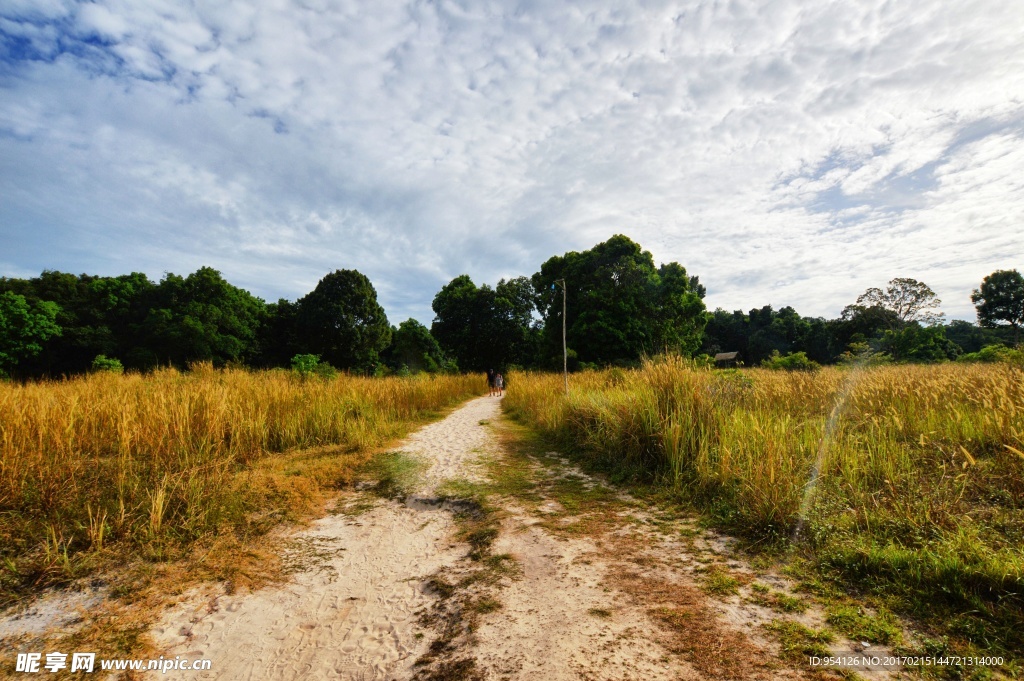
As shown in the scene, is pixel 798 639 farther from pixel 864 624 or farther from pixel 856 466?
pixel 856 466

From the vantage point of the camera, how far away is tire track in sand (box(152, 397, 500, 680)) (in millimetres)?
2307

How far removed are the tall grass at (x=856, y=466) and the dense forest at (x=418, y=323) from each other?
1310 cm

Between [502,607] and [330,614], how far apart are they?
1.26 m

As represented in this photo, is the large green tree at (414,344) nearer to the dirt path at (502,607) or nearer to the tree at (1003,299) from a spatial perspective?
the dirt path at (502,607)

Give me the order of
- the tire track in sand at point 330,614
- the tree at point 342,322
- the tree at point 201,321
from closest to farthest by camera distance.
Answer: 1. the tire track in sand at point 330,614
2. the tree at point 201,321
3. the tree at point 342,322

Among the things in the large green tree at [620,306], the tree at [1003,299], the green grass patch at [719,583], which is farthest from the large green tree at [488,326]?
the tree at [1003,299]

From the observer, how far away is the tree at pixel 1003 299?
35844 millimetres

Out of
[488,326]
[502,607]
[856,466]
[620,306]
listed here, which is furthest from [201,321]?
[856,466]

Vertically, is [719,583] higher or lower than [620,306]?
lower

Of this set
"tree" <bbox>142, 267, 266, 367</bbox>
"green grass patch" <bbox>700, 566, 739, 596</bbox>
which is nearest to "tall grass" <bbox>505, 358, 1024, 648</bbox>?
"green grass patch" <bbox>700, 566, 739, 596</bbox>

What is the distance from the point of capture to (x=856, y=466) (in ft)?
13.7

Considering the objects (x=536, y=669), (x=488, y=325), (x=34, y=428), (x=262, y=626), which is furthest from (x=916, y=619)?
(x=488, y=325)

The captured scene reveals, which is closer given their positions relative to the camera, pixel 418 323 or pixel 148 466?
pixel 148 466

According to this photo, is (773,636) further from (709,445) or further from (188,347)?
(188,347)
